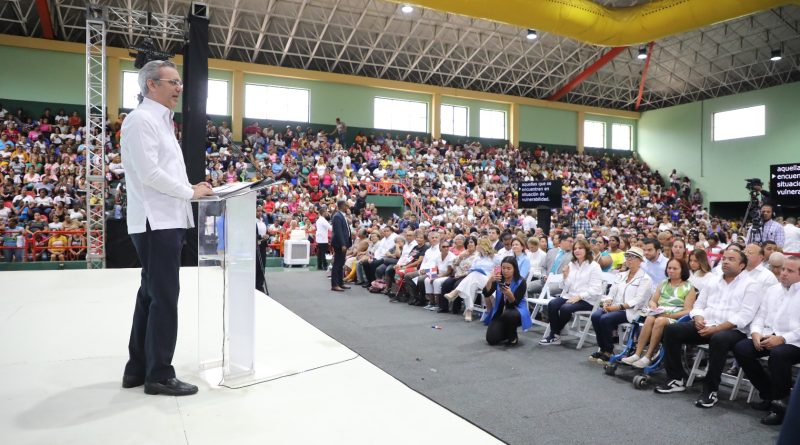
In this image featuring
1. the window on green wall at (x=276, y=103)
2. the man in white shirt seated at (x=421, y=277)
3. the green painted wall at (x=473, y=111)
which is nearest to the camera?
the man in white shirt seated at (x=421, y=277)

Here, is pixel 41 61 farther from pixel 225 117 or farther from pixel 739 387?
pixel 739 387

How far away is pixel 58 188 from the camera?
13.0 metres

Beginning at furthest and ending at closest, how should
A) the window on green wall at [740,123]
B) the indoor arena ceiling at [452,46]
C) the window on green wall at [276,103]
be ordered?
the window on green wall at [740,123], the window on green wall at [276,103], the indoor arena ceiling at [452,46]

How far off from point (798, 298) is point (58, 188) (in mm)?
15025

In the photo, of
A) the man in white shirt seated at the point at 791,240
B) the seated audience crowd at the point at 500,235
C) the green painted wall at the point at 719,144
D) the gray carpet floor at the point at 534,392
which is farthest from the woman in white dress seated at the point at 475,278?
the green painted wall at the point at 719,144

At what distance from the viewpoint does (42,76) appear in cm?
1688

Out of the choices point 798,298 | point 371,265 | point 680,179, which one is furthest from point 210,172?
point 680,179

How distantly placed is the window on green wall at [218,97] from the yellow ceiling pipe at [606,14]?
1053 cm

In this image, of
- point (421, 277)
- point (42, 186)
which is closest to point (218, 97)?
point (42, 186)

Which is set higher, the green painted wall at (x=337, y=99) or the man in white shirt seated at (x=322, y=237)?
the green painted wall at (x=337, y=99)

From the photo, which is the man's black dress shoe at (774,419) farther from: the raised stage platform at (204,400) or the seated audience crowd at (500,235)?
the raised stage platform at (204,400)

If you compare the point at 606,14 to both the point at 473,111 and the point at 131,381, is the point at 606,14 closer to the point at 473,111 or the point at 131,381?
the point at 473,111

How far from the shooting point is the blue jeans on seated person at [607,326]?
4.78m

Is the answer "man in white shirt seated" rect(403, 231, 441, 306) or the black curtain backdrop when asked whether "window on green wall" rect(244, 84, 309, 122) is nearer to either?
the black curtain backdrop
